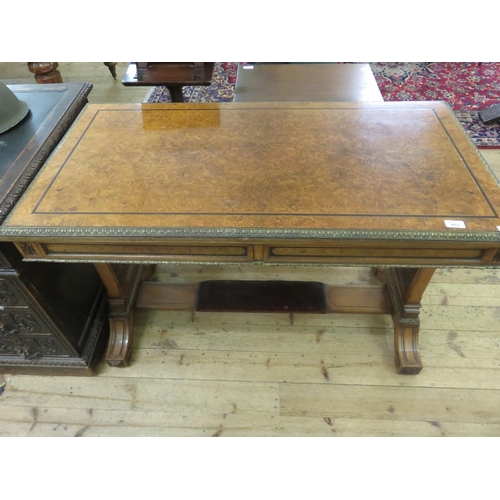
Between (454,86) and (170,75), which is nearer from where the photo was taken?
(170,75)

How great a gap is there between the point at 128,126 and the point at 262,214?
0.67 m

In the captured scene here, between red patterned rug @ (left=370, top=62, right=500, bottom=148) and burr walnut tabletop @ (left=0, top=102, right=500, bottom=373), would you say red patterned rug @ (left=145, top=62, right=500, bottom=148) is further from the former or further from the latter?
burr walnut tabletop @ (left=0, top=102, right=500, bottom=373)

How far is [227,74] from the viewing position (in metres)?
3.53

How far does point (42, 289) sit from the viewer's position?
126cm

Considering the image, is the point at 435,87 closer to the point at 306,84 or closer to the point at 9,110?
the point at 306,84

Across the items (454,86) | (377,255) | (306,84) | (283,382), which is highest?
(377,255)

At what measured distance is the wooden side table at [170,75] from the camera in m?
2.03

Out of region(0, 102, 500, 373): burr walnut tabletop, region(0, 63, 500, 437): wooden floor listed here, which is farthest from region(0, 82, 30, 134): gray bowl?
region(0, 63, 500, 437): wooden floor

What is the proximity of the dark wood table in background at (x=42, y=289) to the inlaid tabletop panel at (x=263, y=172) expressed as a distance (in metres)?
0.07

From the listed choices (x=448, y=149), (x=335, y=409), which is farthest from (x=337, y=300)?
(x=448, y=149)

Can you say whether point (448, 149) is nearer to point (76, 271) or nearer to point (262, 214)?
point (262, 214)

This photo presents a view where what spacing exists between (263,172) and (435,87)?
2883mm

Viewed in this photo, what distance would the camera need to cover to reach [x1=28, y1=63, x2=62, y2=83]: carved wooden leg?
8.38ft

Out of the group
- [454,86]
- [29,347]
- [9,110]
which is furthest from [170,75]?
[454,86]
